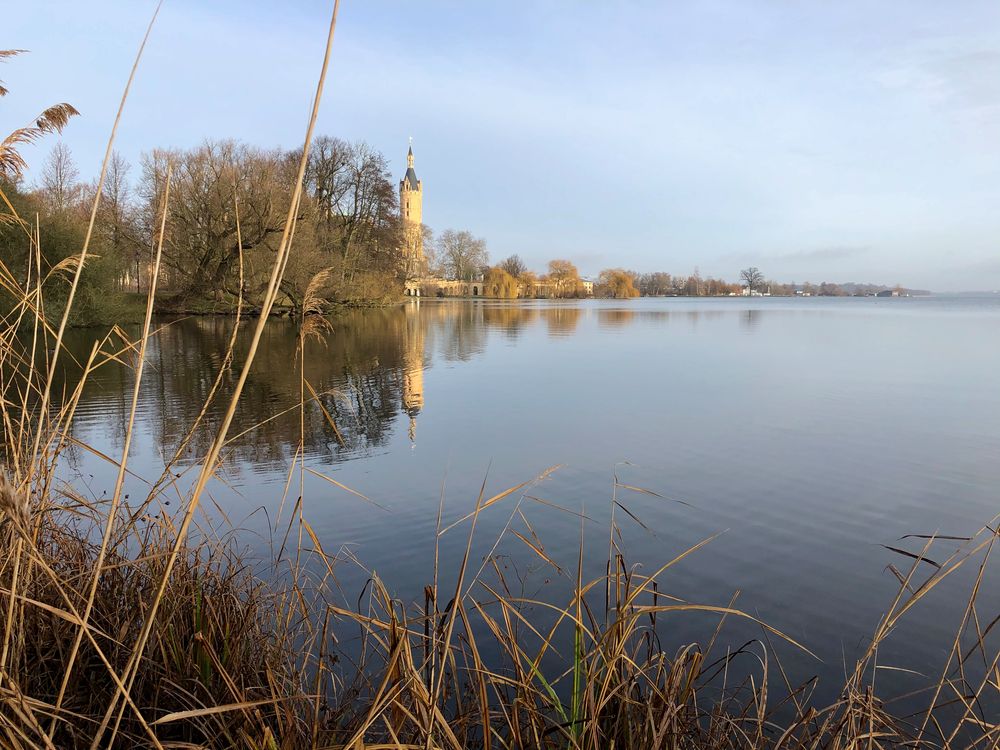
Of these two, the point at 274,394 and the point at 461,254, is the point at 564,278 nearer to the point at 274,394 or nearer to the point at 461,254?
the point at 461,254

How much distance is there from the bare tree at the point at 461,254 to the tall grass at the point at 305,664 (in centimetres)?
8337

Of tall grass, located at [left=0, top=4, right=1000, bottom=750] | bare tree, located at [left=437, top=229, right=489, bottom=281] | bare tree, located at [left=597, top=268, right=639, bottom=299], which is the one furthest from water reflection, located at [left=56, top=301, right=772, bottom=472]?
bare tree, located at [left=597, top=268, right=639, bottom=299]

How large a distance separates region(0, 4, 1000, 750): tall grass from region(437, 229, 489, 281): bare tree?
83374mm

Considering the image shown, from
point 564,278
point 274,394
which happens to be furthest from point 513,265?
point 274,394

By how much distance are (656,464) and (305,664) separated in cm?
497

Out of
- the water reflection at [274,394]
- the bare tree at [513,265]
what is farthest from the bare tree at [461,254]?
Result: the water reflection at [274,394]

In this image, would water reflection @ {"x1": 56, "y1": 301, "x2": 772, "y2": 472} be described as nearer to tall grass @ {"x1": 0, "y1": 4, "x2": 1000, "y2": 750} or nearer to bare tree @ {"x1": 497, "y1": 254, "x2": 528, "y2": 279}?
tall grass @ {"x1": 0, "y1": 4, "x2": 1000, "y2": 750}

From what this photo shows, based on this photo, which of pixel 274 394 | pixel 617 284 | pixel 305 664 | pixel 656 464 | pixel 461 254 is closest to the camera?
pixel 305 664

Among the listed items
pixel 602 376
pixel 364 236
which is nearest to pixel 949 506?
pixel 602 376

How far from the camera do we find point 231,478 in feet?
20.0

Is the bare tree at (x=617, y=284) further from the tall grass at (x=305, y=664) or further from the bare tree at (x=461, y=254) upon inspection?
the tall grass at (x=305, y=664)

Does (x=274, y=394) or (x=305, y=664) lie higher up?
(x=305, y=664)

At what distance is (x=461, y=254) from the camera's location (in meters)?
86.6

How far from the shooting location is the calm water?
4.09 metres
